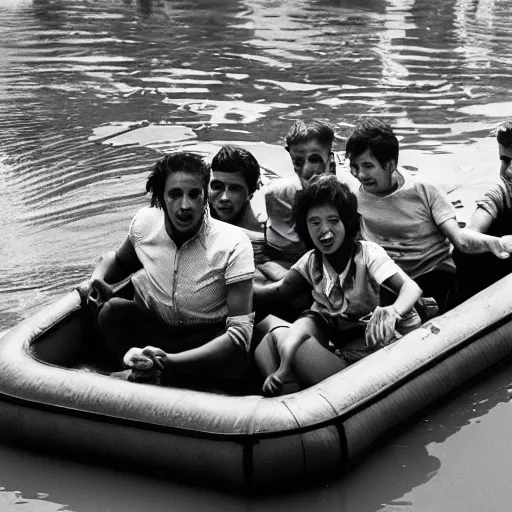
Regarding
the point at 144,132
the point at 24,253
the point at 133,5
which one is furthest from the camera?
the point at 133,5

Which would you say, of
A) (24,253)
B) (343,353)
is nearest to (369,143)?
(343,353)

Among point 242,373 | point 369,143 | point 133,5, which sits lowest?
point 133,5

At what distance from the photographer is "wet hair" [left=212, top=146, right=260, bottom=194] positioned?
4.63 metres

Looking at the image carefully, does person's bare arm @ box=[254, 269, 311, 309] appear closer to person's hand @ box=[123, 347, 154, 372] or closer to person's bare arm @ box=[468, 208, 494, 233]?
person's hand @ box=[123, 347, 154, 372]

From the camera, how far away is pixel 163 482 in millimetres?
3732

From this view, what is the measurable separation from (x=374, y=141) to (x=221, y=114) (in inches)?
163

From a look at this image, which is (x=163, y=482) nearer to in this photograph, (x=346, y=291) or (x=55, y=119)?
(x=346, y=291)

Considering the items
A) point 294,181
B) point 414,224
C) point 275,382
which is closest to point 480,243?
point 414,224

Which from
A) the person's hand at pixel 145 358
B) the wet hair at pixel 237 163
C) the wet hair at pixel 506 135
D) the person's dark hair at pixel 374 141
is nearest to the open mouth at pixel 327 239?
the person's dark hair at pixel 374 141

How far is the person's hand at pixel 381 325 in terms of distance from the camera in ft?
12.4

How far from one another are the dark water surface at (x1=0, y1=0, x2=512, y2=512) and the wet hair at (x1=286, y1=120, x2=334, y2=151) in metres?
1.14

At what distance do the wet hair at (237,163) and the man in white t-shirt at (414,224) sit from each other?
418 millimetres

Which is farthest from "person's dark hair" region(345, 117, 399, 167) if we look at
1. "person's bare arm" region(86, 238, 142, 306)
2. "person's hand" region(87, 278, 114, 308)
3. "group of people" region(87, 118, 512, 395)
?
"person's hand" region(87, 278, 114, 308)

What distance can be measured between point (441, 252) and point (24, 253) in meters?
2.40
